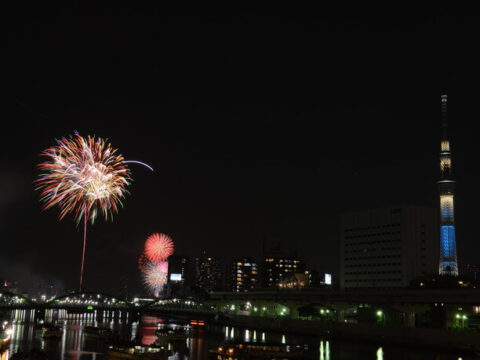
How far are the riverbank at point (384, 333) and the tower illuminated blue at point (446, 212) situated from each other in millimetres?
68418

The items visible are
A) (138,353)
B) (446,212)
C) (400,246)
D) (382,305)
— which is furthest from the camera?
(400,246)

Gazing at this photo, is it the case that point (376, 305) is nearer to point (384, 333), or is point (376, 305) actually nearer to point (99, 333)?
point (384, 333)

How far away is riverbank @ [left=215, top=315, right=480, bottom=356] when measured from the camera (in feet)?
230

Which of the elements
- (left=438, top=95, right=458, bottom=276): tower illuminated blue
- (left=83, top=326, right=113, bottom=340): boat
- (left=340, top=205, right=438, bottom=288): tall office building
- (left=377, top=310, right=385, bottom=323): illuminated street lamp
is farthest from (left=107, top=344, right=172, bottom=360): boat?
(left=340, top=205, right=438, bottom=288): tall office building

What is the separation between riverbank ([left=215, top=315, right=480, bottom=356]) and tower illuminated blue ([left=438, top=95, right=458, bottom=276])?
6842 cm

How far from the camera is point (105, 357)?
229 ft

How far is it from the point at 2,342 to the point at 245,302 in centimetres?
7757

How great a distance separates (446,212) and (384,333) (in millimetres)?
92832

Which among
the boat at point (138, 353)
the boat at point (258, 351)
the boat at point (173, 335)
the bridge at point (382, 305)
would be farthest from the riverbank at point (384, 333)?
the boat at point (138, 353)

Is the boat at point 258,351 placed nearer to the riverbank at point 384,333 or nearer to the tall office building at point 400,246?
the riverbank at point 384,333

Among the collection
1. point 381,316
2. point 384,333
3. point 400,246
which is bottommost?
point 384,333

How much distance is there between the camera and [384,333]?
82375mm

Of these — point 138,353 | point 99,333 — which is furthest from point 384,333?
point 99,333

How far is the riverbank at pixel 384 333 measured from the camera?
7006cm
